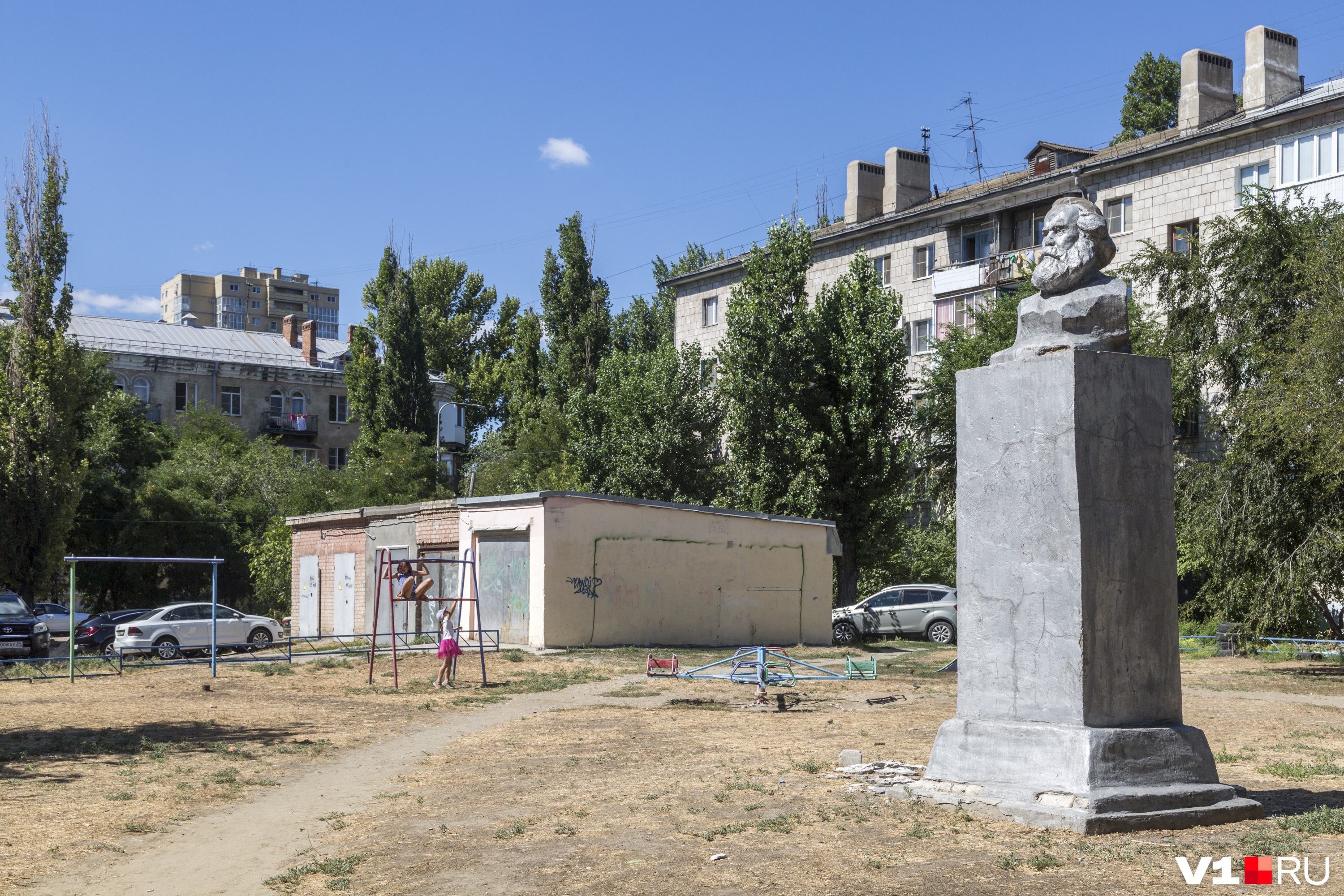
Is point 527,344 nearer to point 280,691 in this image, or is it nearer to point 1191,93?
point 1191,93

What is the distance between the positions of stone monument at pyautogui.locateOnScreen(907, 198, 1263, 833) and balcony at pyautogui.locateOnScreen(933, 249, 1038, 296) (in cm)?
3213

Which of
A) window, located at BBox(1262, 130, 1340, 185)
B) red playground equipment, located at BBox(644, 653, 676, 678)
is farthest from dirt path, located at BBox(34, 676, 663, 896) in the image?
window, located at BBox(1262, 130, 1340, 185)

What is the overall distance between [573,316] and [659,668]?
37246 millimetres

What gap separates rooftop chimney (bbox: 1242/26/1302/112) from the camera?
37875 millimetres

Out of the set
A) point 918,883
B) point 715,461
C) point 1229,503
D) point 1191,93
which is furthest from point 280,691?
point 1191,93

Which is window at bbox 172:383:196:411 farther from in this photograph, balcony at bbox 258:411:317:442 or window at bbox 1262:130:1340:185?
window at bbox 1262:130:1340:185

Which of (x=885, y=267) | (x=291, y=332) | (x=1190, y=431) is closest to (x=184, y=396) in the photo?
(x=291, y=332)

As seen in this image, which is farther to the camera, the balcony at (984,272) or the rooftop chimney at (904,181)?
the rooftop chimney at (904,181)

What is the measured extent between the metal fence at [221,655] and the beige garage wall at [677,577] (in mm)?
2082

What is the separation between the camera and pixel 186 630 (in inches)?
1076

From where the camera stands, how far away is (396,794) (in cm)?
934

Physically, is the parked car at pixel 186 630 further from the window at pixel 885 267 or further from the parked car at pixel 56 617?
the window at pixel 885 267

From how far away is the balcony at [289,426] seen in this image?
218 ft

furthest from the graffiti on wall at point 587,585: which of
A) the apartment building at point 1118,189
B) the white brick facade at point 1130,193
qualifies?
the apartment building at point 1118,189
